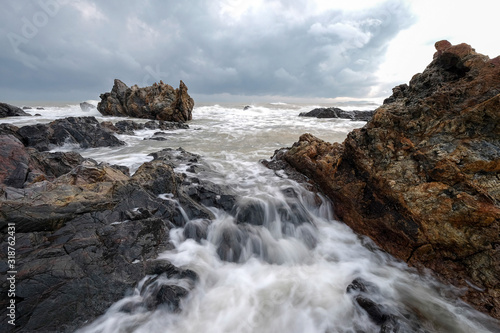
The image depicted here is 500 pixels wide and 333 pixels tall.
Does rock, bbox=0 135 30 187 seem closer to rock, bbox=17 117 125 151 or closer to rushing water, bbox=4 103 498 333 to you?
rushing water, bbox=4 103 498 333

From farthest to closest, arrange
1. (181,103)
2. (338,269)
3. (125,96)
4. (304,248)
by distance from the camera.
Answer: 1. (125,96)
2. (181,103)
3. (304,248)
4. (338,269)

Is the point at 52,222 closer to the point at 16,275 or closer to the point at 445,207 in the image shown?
the point at 16,275

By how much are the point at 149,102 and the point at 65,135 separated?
65.0 ft

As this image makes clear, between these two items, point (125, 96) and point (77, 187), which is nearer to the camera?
point (77, 187)

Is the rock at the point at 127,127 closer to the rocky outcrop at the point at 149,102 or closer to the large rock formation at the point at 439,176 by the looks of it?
the rocky outcrop at the point at 149,102

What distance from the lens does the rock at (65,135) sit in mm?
11023

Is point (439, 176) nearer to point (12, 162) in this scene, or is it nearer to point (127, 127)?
point (12, 162)

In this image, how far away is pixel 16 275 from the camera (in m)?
2.90

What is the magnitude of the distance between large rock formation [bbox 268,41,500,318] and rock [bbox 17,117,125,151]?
1318 cm

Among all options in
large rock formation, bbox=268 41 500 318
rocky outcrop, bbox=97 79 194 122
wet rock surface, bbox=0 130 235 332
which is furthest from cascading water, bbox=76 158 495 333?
rocky outcrop, bbox=97 79 194 122

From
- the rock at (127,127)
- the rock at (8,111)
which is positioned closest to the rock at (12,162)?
the rock at (127,127)

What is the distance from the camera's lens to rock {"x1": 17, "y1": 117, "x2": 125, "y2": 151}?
11023mm

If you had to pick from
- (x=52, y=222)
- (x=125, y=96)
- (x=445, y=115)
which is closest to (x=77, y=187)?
(x=52, y=222)

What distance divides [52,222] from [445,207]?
21.6 feet
